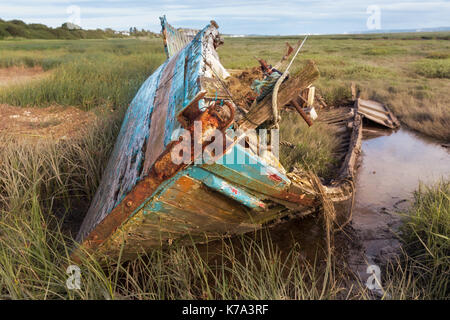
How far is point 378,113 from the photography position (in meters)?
8.68

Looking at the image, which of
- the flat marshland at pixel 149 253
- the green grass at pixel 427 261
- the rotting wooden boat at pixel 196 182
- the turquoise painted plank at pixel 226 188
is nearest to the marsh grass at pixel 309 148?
the flat marshland at pixel 149 253

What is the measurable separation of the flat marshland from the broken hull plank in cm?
38

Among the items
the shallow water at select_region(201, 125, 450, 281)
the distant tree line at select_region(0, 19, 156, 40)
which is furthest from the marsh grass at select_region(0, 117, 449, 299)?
the distant tree line at select_region(0, 19, 156, 40)

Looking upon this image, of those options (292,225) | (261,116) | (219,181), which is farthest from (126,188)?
(292,225)

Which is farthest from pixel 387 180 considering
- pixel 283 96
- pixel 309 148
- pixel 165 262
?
pixel 165 262

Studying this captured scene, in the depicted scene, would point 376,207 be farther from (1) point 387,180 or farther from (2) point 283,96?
(2) point 283,96

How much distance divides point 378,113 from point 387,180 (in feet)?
14.2

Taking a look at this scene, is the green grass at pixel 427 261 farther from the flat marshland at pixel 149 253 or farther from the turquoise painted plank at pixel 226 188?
the turquoise painted plank at pixel 226 188

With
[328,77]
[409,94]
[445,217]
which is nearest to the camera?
[445,217]

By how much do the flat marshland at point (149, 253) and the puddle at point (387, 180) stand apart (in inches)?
10.3

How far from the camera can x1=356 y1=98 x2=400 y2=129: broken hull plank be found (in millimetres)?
8070
